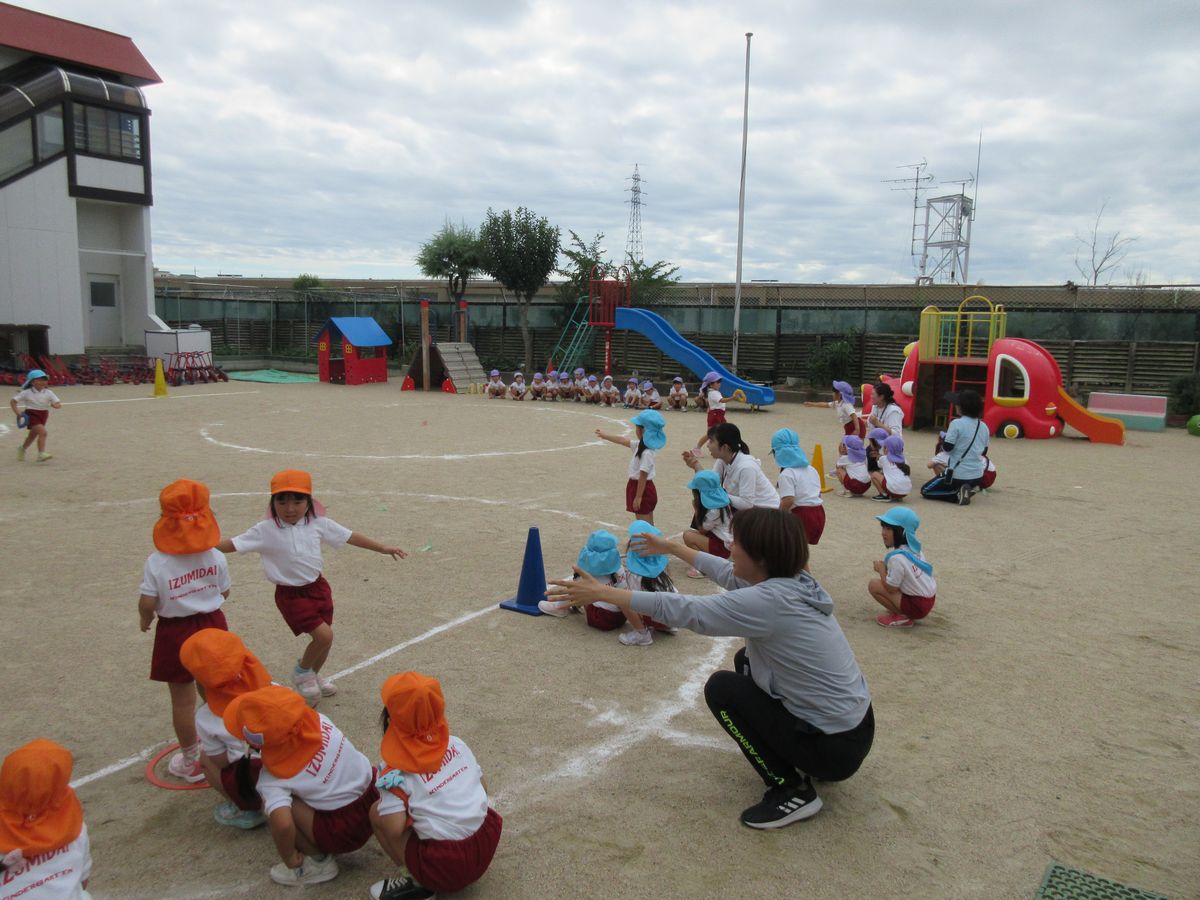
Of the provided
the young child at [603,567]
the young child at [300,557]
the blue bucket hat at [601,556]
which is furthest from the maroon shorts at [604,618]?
the young child at [300,557]

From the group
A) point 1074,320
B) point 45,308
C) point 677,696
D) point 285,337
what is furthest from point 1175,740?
point 285,337

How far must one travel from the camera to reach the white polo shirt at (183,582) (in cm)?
431

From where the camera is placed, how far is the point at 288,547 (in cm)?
494

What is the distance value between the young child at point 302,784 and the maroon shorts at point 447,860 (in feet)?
0.92

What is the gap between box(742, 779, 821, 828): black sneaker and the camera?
3807 millimetres

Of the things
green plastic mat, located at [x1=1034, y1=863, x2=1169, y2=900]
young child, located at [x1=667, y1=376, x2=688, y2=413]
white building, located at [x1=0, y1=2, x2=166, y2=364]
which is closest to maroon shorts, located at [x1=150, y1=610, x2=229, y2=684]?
green plastic mat, located at [x1=1034, y1=863, x2=1169, y2=900]

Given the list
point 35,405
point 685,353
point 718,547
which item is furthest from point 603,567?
point 685,353

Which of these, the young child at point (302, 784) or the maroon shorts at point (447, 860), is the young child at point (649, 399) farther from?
the maroon shorts at point (447, 860)

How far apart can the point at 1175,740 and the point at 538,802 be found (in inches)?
133

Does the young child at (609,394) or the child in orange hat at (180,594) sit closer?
the child in orange hat at (180,594)

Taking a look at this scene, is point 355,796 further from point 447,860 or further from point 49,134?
point 49,134

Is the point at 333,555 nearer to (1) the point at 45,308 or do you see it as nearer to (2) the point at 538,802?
(2) the point at 538,802

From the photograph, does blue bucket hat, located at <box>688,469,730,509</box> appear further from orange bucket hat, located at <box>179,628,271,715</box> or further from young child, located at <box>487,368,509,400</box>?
young child, located at <box>487,368,509,400</box>

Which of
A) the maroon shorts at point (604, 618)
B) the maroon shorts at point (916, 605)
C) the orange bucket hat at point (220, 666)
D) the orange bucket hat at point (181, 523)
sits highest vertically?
the orange bucket hat at point (181, 523)
